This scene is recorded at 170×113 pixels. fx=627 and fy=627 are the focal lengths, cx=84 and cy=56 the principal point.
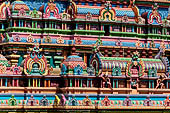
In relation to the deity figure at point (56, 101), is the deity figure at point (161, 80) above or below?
above

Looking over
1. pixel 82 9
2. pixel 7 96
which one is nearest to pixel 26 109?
pixel 7 96

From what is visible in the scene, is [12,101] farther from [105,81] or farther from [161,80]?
[161,80]

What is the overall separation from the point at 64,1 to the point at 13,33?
5.73 m

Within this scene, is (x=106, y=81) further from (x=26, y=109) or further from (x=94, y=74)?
(x=26, y=109)

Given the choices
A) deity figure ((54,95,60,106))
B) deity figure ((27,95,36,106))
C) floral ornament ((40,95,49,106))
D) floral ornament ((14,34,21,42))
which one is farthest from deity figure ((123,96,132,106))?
floral ornament ((14,34,21,42))

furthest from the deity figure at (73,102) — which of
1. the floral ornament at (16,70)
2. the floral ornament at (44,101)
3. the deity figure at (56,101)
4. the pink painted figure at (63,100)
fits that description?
the floral ornament at (16,70)

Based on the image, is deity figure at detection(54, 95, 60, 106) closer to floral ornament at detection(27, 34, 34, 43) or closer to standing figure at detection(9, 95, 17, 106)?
standing figure at detection(9, 95, 17, 106)

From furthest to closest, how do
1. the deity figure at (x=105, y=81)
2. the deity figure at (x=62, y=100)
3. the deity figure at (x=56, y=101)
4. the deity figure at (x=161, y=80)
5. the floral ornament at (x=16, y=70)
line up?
the deity figure at (x=161, y=80) < the deity figure at (x=105, y=81) < the floral ornament at (x=16, y=70) < the deity figure at (x=56, y=101) < the deity figure at (x=62, y=100)

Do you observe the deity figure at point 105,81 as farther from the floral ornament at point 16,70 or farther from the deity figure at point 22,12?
the deity figure at point 22,12

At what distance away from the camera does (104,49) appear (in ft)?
161

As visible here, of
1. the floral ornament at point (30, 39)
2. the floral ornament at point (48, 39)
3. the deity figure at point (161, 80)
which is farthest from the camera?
the floral ornament at point (48, 39)

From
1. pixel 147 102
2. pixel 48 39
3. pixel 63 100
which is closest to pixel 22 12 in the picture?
pixel 48 39

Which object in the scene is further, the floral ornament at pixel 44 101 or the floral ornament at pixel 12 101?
the floral ornament at pixel 44 101

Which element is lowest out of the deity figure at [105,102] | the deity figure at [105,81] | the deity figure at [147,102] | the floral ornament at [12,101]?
the deity figure at [147,102]
